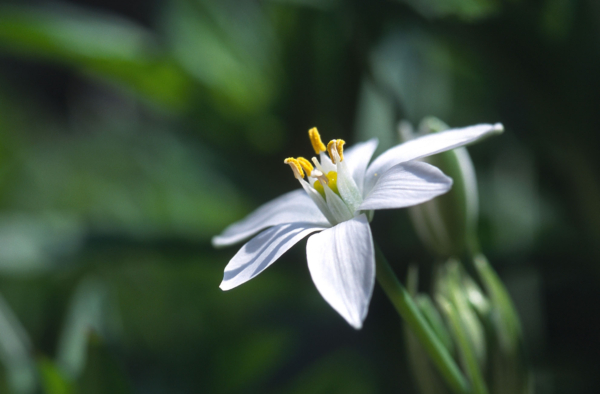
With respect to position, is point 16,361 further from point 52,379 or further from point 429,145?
point 429,145

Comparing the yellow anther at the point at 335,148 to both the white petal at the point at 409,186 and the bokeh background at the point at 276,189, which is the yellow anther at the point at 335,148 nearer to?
the white petal at the point at 409,186

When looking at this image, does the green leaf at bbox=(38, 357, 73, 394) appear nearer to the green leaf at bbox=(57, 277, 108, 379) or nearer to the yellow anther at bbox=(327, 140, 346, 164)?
the green leaf at bbox=(57, 277, 108, 379)

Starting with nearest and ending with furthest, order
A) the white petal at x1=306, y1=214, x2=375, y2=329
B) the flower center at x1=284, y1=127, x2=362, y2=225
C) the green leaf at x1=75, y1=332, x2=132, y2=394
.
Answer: the white petal at x1=306, y1=214, x2=375, y2=329 < the flower center at x1=284, y1=127, x2=362, y2=225 < the green leaf at x1=75, y1=332, x2=132, y2=394

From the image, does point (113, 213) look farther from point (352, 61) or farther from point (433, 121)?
point (433, 121)

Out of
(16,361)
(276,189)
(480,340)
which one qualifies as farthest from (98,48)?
(480,340)

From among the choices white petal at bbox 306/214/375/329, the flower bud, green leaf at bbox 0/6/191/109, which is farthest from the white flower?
green leaf at bbox 0/6/191/109

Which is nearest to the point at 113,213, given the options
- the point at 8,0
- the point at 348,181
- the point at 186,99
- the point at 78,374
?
the point at 186,99
